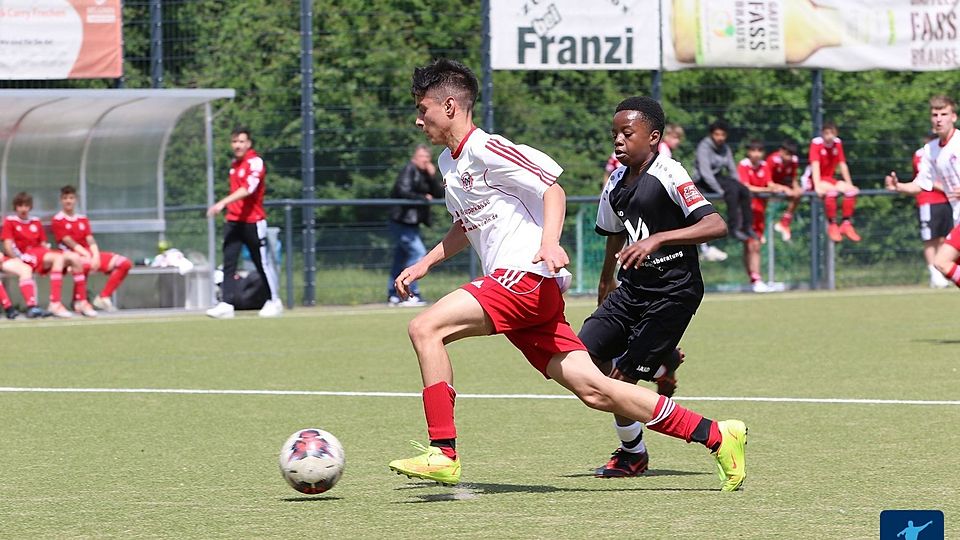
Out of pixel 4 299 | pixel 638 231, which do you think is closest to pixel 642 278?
pixel 638 231

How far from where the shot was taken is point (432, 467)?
688cm

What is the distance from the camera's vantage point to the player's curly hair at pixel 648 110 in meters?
7.70

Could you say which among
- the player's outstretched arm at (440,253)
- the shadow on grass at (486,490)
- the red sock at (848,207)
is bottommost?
the shadow on grass at (486,490)

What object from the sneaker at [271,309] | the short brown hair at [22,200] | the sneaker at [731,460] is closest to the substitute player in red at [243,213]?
the sneaker at [271,309]

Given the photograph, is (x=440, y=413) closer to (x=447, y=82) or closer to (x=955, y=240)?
(x=447, y=82)

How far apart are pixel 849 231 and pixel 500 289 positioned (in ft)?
55.7

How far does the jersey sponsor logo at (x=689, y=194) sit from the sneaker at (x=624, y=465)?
1122 millimetres

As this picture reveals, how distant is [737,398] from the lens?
10.9 metres

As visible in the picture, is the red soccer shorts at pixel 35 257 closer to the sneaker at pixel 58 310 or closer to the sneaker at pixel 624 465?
the sneaker at pixel 58 310

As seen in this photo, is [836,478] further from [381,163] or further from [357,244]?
[381,163]

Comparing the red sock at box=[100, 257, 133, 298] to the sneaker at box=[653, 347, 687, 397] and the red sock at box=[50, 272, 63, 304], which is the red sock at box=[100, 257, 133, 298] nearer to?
the red sock at box=[50, 272, 63, 304]

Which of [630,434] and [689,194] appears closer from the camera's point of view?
[689,194]

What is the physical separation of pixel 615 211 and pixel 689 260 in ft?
1.30

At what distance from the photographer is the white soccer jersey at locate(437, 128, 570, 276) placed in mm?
7086
